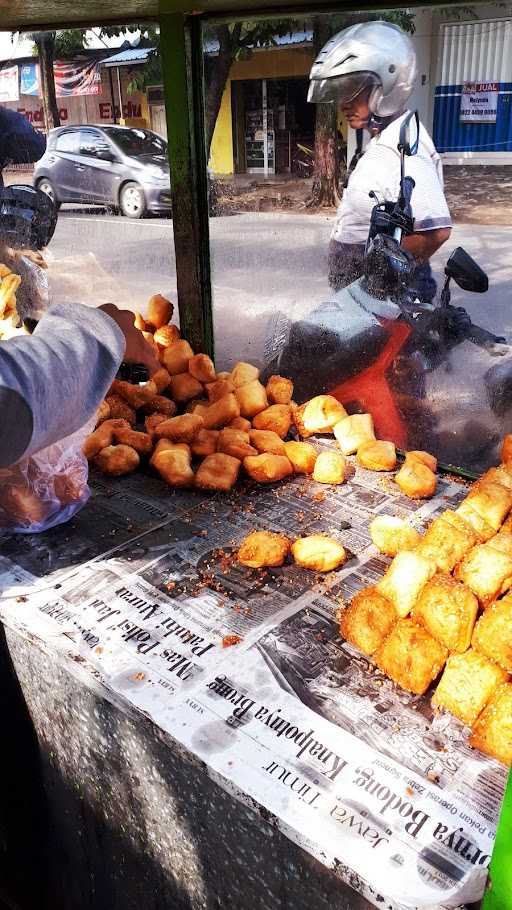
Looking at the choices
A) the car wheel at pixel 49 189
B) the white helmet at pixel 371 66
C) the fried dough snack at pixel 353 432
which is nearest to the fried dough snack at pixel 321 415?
the fried dough snack at pixel 353 432

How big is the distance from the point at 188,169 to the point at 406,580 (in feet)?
7.31

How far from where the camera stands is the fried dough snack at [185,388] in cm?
342

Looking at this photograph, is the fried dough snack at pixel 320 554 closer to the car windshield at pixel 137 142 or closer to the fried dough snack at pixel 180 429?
the fried dough snack at pixel 180 429

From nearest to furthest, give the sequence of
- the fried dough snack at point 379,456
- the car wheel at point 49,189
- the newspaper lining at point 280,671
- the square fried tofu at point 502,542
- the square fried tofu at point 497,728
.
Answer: the newspaper lining at point 280,671
the square fried tofu at point 497,728
the square fried tofu at point 502,542
the fried dough snack at point 379,456
the car wheel at point 49,189

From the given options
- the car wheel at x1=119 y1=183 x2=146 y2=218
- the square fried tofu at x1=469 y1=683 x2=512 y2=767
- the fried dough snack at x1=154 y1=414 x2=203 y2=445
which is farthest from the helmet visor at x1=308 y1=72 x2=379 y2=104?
the square fried tofu at x1=469 y1=683 x2=512 y2=767

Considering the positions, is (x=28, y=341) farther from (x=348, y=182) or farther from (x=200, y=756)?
(x=348, y=182)

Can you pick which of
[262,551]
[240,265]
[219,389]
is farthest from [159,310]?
[262,551]

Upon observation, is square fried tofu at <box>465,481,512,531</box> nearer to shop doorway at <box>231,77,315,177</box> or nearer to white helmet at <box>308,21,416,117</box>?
white helmet at <box>308,21,416,117</box>

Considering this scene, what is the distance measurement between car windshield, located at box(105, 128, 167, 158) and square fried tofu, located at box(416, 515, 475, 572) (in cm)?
223

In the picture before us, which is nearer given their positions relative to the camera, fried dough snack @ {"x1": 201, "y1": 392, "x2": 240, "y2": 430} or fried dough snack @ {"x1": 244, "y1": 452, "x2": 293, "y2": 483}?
fried dough snack @ {"x1": 244, "y1": 452, "x2": 293, "y2": 483}

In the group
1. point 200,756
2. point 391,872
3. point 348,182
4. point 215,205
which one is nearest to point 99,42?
point 215,205

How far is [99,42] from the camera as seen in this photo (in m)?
3.37

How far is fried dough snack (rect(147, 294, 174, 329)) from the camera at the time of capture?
362cm

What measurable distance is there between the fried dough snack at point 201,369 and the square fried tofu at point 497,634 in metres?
2.01
